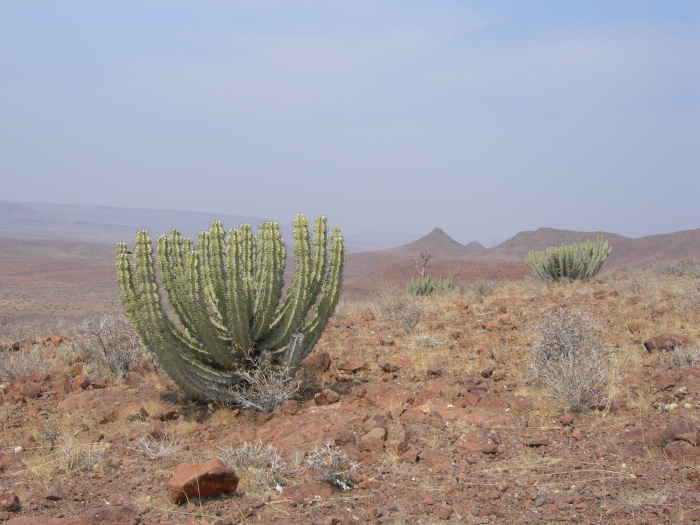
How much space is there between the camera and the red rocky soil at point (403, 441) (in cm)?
340

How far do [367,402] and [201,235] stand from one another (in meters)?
2.50

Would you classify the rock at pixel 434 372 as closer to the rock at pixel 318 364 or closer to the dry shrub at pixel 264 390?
the rock at pixel 318 364

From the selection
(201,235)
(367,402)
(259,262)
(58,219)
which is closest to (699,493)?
(367,402)

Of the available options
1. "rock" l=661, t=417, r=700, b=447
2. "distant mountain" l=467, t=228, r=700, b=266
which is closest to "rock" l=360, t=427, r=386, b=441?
"rock" l=661, t=417, r=700, b=447

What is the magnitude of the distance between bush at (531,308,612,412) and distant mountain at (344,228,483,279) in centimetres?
5364

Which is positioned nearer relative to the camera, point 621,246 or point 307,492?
point 307,492

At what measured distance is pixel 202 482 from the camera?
3.60 metres

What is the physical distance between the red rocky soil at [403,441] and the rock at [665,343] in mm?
61

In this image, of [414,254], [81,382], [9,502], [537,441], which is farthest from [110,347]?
[414,254]

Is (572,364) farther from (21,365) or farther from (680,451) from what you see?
(21,365)

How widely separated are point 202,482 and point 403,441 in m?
1.56

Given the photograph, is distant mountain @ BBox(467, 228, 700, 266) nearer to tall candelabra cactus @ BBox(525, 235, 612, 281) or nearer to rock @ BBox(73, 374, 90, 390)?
tall candelabra cactus @ BBox(525, 235, 612, 281)

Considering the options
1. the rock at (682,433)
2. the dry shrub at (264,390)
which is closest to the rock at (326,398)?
the dry shrub at (264,390)

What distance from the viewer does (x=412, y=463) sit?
13.4 feet
